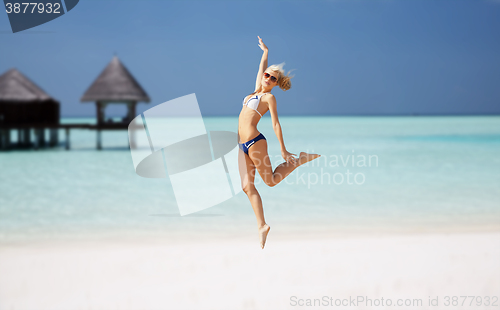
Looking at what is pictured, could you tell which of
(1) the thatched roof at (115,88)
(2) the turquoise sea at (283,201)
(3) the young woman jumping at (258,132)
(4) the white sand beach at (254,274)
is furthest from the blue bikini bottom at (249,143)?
(1) the thatched roof at (115,88)

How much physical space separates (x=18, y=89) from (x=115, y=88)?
519 centimetres

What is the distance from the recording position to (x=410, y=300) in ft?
17.2

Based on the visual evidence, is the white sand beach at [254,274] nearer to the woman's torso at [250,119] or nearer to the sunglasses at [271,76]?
the woman's torso at [250,119]

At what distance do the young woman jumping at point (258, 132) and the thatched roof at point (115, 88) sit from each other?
62.5 ft

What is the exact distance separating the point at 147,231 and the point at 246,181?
601 cm

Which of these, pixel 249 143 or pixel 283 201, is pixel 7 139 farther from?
pixel 249 143

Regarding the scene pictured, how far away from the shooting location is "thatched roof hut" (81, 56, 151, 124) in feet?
71.5

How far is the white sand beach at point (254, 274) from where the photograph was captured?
17.7 ft

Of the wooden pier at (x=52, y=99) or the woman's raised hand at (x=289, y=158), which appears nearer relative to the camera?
the woman's raised hand at (x=289, y=158)

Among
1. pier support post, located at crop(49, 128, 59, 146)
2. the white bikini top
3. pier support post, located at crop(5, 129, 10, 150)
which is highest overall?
the white bikini top

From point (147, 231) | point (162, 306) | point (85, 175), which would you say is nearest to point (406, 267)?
point (162, 306)

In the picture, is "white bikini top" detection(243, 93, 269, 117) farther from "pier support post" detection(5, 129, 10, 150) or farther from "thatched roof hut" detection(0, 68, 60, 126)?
"pier support post" detection(5, 129, 10, 150)

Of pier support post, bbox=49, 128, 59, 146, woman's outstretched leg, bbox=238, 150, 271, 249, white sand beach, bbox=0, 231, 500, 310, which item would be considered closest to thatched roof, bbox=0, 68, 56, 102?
pier support post, bbox=49, 128, 59, 146

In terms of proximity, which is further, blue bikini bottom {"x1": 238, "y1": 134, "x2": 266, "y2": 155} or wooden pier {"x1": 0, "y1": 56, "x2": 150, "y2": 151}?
wooden pier {"x1": 0, "y1": 56, "x2": 150, "y2": 151}
